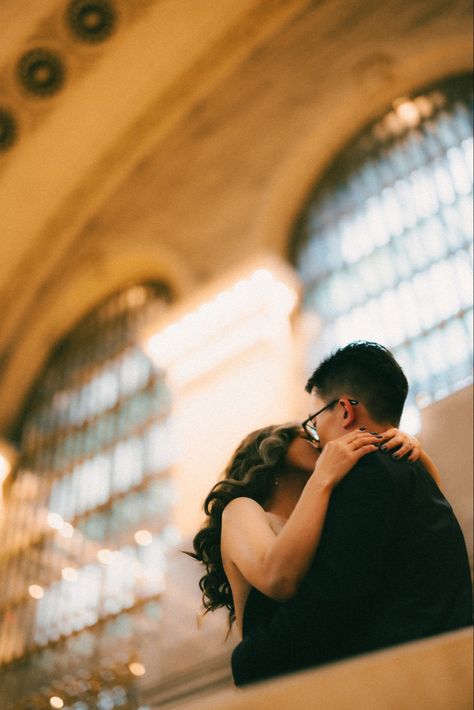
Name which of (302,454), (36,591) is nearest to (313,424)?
(302,454)

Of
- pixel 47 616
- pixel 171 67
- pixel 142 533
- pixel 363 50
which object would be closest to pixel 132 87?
pixel 171 67

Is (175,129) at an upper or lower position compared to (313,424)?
upper

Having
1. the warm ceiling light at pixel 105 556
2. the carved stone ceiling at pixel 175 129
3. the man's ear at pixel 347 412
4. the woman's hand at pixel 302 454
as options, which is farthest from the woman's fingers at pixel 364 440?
the carved stone ceiling at pixel 175 129

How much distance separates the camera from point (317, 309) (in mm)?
6285

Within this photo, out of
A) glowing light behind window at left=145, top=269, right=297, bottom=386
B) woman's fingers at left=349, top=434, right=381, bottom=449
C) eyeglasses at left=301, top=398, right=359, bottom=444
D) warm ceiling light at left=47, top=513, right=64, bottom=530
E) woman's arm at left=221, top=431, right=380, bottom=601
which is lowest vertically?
woman's arm at left=221, top=431, right=380, bottom=601

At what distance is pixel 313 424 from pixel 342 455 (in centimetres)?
38

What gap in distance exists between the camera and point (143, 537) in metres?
6.31

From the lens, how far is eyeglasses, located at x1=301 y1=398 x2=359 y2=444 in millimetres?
2039

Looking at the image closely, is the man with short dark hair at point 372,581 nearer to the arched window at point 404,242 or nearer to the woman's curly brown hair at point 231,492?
the woman's curly brown hair at point 231,492

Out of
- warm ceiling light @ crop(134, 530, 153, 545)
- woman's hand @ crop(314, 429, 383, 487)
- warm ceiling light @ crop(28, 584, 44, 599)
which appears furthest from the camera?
warm ceiling light @ crop(28, 584, 44, 599)

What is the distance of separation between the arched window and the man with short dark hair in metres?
3.37

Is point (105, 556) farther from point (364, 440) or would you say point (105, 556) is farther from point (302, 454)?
point (364, 440)

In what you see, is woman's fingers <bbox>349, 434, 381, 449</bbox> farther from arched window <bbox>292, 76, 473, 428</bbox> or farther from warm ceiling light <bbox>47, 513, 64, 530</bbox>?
warm ceiling light <bbox>47, 513, 64, 530</bbox>

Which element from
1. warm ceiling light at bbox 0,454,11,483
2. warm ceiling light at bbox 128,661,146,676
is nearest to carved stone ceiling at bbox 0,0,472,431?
warm ceiling light at bbox 0,454,11,483
